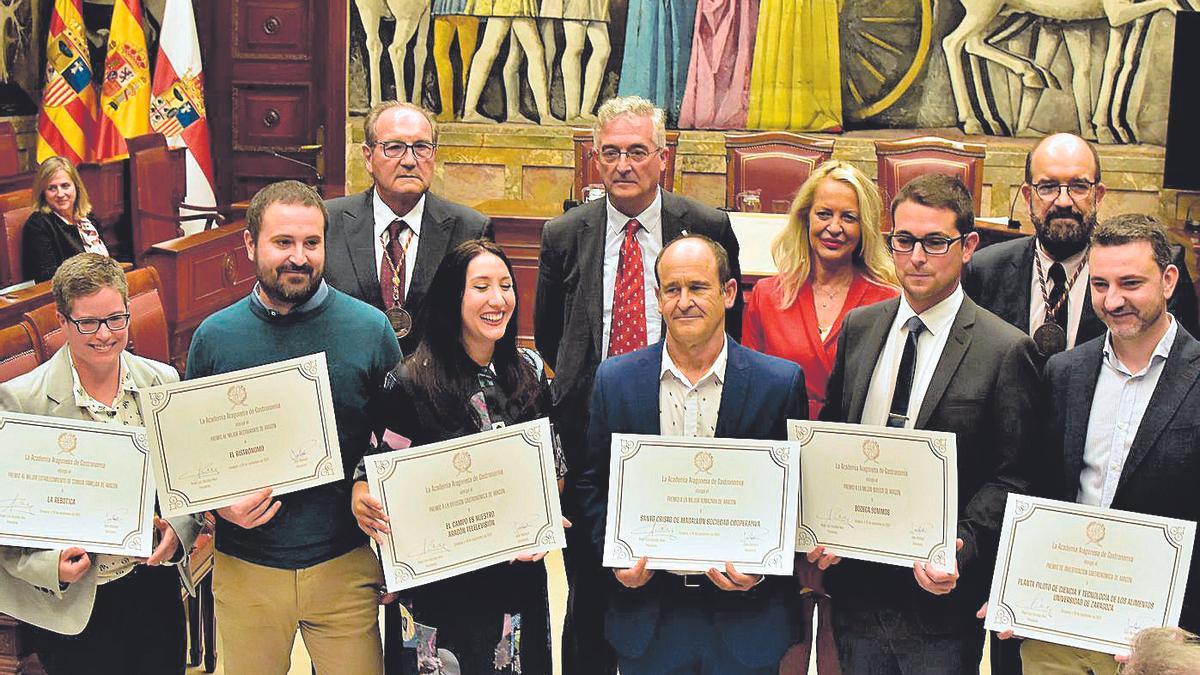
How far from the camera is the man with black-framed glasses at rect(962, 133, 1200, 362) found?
3254mm

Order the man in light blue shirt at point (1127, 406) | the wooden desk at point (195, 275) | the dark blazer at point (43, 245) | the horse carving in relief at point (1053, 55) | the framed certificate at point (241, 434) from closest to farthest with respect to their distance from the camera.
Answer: the man in light blue shirt at point (1127, 406) < the framed certificate at point (241, 434) < the dark blazer at point (43, 245) < the wooden desk at point (195, 275) < the horse carving in relief at point (1053, 55)

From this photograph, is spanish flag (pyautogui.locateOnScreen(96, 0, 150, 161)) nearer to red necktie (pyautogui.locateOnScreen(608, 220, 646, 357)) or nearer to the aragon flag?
the aragon flag

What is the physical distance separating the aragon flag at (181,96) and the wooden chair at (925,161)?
451 cm

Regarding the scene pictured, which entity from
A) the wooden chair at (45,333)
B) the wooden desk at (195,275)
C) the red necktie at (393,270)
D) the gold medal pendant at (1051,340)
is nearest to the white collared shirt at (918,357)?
the gold medal pendant at (1051,340)

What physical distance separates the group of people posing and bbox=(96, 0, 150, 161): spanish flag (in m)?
6.08

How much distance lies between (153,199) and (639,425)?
5929mm

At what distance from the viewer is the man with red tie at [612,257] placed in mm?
3502

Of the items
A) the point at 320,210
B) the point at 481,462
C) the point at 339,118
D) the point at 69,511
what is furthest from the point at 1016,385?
the point at 339,118

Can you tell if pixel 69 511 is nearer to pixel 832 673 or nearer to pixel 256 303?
pixel 256 303

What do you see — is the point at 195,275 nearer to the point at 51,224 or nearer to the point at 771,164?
the point at 51,224

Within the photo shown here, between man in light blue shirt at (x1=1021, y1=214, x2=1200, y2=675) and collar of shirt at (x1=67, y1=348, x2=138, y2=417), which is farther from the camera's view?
collar of shirt at (x1=67, y1=348, x2=138, y2=417)

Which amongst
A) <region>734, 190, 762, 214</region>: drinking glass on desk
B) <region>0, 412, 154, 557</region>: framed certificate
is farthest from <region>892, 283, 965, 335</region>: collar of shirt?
<region>734, 190, 762, 214</region>: drinking glass on desk
